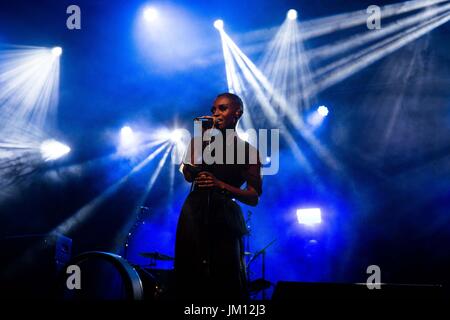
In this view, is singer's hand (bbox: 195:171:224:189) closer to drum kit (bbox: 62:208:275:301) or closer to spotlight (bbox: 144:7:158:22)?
drum kit (bbox: 62:208:275:301)

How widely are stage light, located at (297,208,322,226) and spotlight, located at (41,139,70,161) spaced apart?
6.04 metres

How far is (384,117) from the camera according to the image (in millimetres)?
9297

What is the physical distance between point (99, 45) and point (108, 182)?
11.4ft

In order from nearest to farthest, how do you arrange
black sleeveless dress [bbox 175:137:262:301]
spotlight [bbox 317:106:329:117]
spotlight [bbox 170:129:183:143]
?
1. black sleeveless dress [bbox 175:137:262:301]
2. spotlight [bbox 317:106:329:117]
3. spotlight [bbox 170:129:183:143]

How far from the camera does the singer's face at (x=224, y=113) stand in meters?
2.51

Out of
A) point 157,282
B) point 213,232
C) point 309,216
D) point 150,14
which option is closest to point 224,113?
point 213,232

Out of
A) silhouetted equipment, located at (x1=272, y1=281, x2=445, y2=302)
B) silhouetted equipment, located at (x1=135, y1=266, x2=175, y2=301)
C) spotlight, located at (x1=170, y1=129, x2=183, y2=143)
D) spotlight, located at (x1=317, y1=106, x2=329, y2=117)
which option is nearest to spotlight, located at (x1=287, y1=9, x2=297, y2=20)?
spotlight, located at (x1=317, y1=106, x2=329, y2=117)

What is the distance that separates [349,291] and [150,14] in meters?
8.01

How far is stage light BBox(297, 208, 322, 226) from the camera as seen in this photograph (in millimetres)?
9001

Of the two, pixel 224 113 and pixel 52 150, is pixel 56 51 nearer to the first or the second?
pixel 52 150

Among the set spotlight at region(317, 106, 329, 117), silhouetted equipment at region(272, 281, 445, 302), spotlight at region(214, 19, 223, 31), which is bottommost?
silhouetted equipment at region(272, 281, 445, 302)

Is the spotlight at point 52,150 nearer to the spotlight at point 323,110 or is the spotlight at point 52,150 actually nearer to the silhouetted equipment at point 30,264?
the silhouetted equipment at point 30,264

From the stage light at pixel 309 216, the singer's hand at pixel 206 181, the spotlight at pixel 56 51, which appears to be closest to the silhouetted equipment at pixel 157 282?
the singer's hand at pixel 206 181
